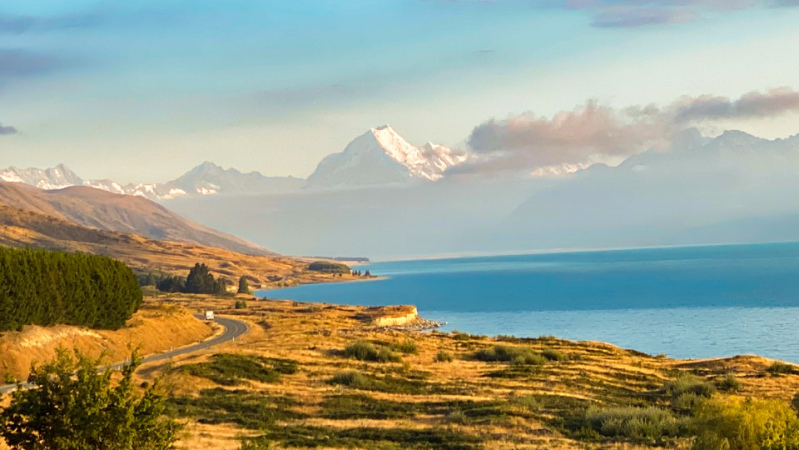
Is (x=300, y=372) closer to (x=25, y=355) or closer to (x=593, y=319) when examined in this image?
(x=25, y=355)

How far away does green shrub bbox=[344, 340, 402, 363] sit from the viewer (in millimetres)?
73375

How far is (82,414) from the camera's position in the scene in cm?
2162

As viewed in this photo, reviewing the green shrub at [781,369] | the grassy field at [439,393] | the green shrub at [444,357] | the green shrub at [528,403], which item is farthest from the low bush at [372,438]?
the green shrub at [781,369]

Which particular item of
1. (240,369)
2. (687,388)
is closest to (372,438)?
(240,369)

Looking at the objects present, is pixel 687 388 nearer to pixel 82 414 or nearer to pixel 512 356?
pixel 512 356

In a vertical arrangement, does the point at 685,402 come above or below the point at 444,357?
above

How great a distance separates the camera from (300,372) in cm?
6391

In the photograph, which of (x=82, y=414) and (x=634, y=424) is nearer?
(x=82, y=414)

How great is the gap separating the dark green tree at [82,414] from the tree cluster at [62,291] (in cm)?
5165

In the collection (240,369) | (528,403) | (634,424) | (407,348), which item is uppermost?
(634,424)

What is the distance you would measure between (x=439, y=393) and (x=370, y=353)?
63.1 ft

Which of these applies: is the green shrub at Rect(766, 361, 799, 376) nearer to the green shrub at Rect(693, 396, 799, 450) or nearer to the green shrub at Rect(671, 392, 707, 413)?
the green shrub at Rect(671, 392, 707, 413)

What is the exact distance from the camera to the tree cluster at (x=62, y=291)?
71250 mm

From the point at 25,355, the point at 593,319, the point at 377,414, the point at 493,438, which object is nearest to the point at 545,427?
the point at 493,438
